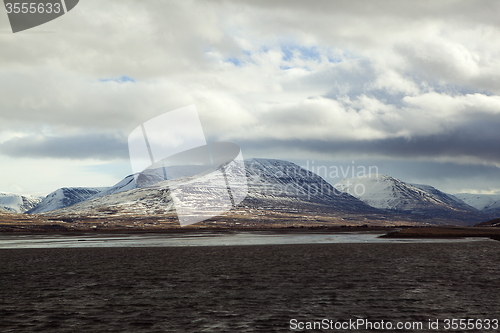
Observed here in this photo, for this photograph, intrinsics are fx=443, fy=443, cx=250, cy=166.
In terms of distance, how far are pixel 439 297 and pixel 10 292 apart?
30897mm

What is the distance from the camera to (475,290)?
32312mm

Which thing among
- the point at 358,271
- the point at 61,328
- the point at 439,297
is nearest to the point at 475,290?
the point at 439,297

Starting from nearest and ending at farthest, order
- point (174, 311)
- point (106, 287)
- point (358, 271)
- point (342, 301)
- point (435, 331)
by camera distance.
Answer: point (435, 331) < point (174, 311) < point (342, 301) < point (106, 287) < point (358, 271)

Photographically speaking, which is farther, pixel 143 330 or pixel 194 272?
pixel 194 272

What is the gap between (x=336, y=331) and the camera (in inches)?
811

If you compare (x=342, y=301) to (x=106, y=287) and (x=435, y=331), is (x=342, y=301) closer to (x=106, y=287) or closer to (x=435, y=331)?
(x=435, y=331)

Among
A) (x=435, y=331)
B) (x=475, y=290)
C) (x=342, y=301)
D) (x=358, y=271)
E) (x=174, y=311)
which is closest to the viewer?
(x=435, y=331)

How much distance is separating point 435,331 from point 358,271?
25019mm

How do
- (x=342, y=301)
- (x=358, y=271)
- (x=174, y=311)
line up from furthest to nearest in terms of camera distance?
(x=358, y=271) < (x=342, y=301) < (x=174, y=311)

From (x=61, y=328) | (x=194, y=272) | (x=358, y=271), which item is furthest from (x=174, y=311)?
(x=358, y=271)

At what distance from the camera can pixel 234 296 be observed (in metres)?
30.8

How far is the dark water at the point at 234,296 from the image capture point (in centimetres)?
2311

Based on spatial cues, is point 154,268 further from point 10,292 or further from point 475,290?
point 475,290

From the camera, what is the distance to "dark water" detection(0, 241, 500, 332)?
23.1 m
